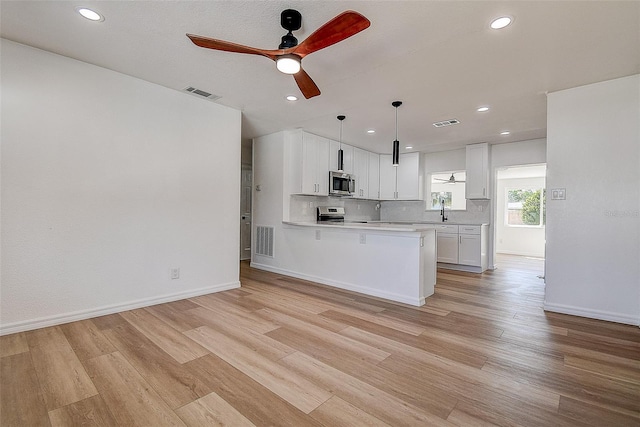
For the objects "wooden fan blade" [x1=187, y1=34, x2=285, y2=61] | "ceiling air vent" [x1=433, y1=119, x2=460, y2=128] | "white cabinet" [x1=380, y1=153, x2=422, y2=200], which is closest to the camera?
"wooden fan blade" [x1=187, y1=34, x2=285, y2=61]

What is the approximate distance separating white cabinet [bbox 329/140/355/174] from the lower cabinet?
2082mm

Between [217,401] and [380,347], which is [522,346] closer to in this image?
[380,347]

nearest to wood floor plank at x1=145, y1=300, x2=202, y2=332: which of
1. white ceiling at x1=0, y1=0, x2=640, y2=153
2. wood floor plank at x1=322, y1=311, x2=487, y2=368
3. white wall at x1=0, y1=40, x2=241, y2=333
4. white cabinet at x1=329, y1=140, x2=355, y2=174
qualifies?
white wall at x1=0, y1=40, x2=241, y2=333

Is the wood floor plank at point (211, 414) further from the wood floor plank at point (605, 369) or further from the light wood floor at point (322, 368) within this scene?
the wood floor plank at point (605, 369)

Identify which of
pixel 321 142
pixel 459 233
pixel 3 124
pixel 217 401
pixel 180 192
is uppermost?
pixel 321 142

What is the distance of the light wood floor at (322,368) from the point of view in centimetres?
156

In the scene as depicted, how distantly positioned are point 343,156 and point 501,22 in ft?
12.6

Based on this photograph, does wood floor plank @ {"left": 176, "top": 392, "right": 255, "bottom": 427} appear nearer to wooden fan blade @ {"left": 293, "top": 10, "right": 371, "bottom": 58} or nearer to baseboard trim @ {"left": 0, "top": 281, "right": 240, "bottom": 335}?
baseboard trim @ {"left": 0, "top": 281, "right": 240, "bottom": 335}

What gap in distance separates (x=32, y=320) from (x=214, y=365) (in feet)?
6.12

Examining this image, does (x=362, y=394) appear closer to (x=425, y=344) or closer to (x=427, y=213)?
(x=425, y=344)

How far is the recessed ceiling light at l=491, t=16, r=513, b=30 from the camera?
80.0 inches

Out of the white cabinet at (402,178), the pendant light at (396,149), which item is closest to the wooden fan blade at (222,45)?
the pendant light at (396,149)

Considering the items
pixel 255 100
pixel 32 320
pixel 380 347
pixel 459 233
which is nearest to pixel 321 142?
pixel 255 100

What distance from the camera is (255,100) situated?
3.67 meters
